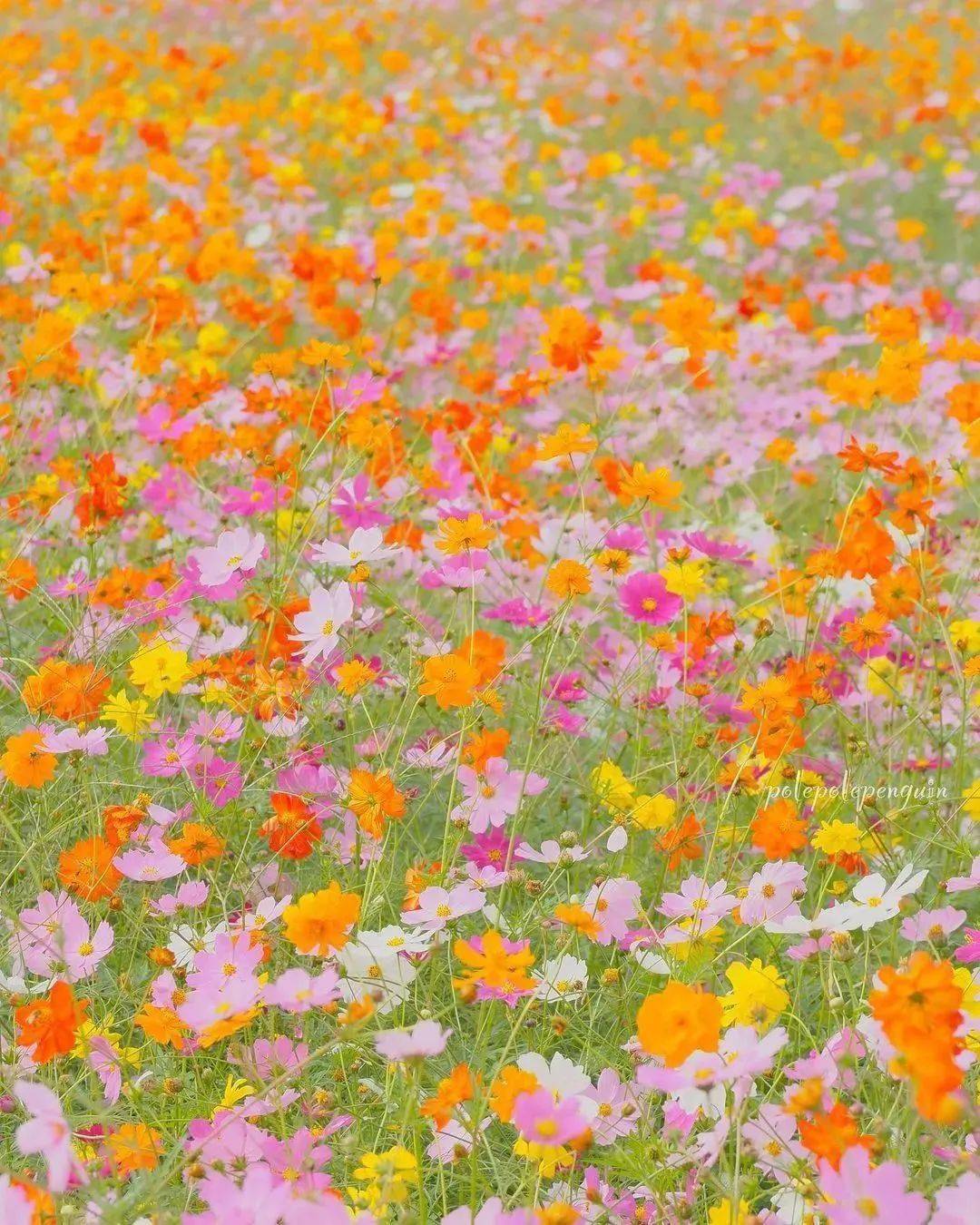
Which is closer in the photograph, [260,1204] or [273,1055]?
[260,1204]

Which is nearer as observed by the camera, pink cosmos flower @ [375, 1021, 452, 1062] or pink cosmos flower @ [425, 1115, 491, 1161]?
pink cosmos flower @ [375, 1021, 452, 1062]

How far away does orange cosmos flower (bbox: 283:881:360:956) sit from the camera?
1070 millimetres

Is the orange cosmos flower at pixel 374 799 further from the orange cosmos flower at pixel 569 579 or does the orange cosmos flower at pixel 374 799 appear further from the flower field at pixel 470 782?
the orange cosmos flower at pixel 569 579

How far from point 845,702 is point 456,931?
0.68 metres

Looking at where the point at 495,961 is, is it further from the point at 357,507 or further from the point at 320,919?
the point at 357,507

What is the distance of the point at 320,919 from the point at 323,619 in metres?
0.50

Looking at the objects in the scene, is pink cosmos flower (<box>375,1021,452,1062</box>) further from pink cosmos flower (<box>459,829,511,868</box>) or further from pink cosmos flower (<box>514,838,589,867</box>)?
pink cosmos flower (<box>459,829,511,868</box>)

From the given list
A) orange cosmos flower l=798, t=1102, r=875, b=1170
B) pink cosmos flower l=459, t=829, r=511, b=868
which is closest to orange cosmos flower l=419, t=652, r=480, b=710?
pink cosmos flower l=459, t=829, r=511, b=868

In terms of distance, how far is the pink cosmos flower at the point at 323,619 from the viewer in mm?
1473

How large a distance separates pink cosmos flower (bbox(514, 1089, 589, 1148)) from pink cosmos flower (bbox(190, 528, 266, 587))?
30.6 inches

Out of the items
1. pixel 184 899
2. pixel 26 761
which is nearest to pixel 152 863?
pixel 184 899

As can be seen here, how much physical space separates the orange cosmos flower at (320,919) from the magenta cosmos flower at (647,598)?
0.70 metres

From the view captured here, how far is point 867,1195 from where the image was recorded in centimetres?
87

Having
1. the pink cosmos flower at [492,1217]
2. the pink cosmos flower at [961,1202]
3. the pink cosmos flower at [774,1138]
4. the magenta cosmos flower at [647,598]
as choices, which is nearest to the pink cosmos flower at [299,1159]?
the pink cosmos flower at [492,1217]
